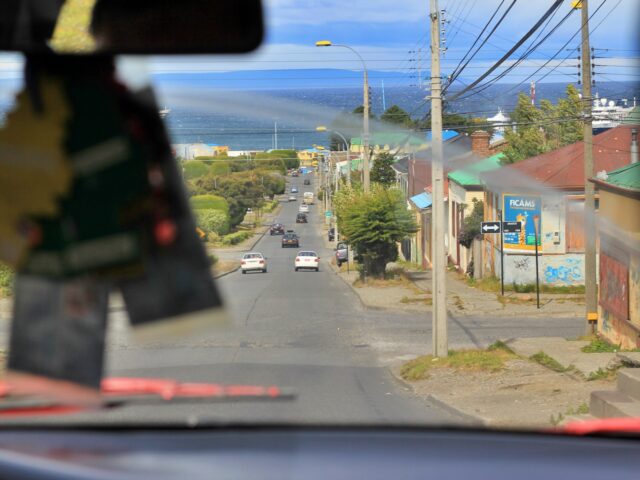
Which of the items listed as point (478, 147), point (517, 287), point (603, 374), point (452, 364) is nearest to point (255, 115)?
point (452, 364)

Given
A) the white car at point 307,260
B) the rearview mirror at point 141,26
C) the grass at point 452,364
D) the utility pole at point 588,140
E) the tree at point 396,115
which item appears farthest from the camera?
the utility pole at point 588,140

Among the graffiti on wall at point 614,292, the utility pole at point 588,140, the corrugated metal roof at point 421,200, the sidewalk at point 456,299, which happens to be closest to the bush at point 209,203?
the sidewalk at point 456,299

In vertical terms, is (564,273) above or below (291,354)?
below

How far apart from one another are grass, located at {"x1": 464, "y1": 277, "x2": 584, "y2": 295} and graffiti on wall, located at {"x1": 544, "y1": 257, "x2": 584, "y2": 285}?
0.14 metres

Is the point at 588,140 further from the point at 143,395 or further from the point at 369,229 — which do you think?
the point at 143,395

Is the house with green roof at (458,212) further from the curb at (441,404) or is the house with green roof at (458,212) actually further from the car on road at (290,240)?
the car on road at (290,240)

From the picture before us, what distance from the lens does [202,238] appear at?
242cm

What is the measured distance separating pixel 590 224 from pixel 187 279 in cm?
257

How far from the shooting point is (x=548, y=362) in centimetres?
812

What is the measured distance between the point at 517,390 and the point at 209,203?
3.69 metres

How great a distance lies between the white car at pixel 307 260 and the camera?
529 centimetres

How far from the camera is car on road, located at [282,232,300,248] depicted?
431 centimetres

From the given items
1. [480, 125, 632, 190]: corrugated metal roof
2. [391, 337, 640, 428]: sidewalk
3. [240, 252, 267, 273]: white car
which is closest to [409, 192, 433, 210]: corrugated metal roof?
[480, 125, 632, 190]: corrugated metal roof

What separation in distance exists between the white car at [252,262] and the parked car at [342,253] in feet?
7.21
